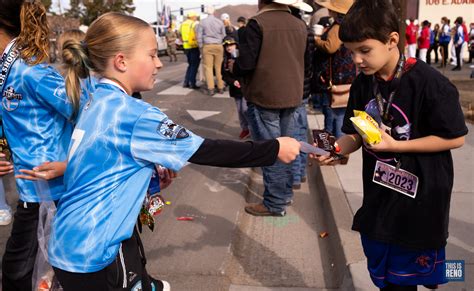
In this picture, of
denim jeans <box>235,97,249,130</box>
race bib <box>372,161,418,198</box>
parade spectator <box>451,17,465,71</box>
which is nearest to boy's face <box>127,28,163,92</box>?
race bib <box>372,161,418,198</box>

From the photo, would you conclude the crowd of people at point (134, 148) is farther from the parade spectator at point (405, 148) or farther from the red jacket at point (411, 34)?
the red jacket at point (411, 34)

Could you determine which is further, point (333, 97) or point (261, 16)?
point (333, 97)

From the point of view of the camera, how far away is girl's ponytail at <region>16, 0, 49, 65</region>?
2633 millimetres

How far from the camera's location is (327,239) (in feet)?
14.2

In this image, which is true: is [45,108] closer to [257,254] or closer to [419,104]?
[419,104]

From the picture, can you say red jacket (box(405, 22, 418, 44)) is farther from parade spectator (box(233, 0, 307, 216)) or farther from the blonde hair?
the blonde hair

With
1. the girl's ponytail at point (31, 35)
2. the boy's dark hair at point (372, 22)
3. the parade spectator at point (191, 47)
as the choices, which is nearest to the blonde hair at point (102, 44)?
the girl's ponytail at point (31, 35)

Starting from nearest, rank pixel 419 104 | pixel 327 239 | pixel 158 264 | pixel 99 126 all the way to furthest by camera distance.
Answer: pixel 99 126 → pixel 419 104 → pixel 158 264 → pixel 327 239

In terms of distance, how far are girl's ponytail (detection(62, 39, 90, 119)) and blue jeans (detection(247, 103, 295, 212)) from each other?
244 cm

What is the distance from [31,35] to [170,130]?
1.20 m

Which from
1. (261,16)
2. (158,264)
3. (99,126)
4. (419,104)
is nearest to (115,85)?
(99,126)

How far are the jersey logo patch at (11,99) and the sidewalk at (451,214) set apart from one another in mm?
2223

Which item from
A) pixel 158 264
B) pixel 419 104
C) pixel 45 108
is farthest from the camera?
pixel 158 264

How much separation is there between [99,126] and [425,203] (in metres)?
1.42
